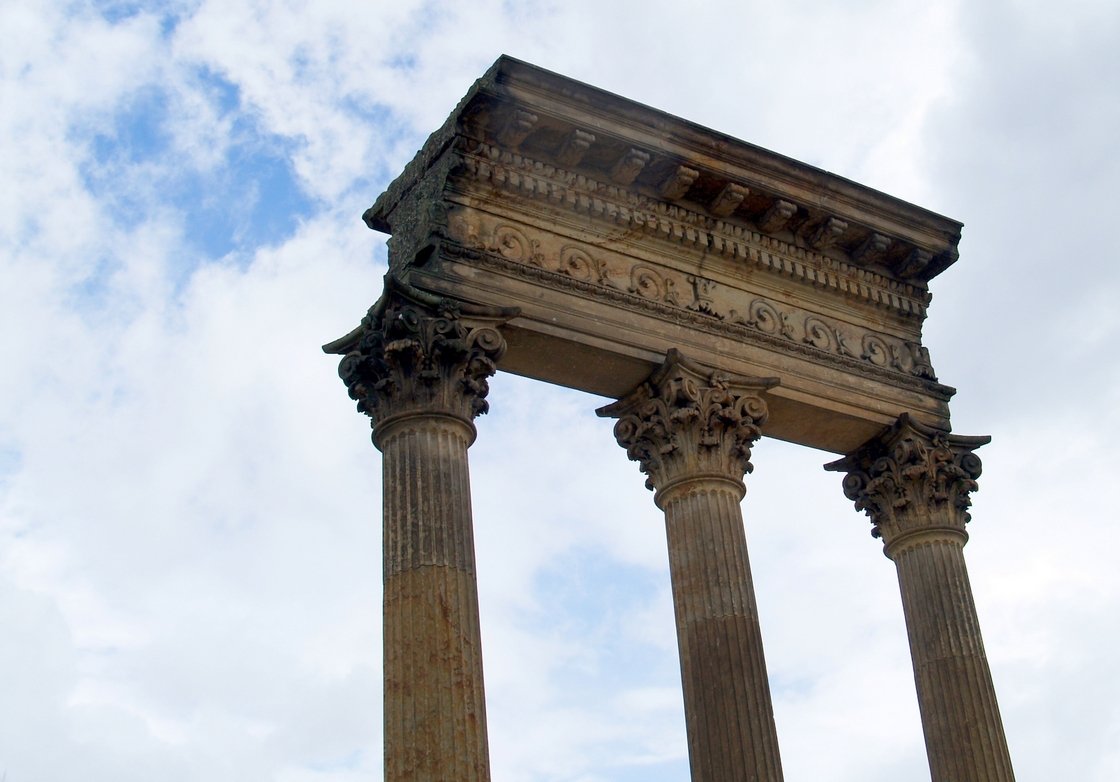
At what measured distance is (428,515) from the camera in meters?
17.2

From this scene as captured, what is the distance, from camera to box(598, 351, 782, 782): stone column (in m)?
18.6

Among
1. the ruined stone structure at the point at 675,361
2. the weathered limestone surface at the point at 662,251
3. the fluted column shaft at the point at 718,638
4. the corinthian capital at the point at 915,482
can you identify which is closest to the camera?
the ruined stone structure at the point at 675,361

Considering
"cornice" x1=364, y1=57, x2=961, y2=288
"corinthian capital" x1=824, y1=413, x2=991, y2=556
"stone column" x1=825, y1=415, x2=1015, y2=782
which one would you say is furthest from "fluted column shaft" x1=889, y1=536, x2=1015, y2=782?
"cornice" x1=364, y1=57, x2=961, y2=288

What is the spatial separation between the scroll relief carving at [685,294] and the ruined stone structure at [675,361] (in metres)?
0.04

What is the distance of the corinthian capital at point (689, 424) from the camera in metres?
20.4

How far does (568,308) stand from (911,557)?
6.54 meters

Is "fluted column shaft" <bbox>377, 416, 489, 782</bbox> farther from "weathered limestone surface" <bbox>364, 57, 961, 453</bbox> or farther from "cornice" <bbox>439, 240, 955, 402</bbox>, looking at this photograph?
"cornice" <bbox>439, 240, 955, 402</bbox>

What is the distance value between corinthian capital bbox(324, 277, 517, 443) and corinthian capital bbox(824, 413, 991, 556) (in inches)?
273

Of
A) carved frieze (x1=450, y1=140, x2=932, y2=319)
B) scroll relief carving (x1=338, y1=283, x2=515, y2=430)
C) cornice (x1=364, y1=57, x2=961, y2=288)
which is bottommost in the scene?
scroll relief carving (x1=338, y1=283, x2=515, y2=430)

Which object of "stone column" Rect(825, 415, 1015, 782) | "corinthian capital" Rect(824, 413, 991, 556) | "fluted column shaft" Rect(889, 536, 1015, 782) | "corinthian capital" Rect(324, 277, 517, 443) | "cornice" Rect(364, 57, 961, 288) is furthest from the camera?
"corinthian capital" Rect(824, 413, 991, 556)

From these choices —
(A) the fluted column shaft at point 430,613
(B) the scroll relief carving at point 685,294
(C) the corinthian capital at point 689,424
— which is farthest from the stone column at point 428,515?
(C) the corinthian capital at point 689,424

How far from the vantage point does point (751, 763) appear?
1841 cm

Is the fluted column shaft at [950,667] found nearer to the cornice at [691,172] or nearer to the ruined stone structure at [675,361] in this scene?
the ruined stone structure at [675,361]

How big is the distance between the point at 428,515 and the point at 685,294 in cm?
609
